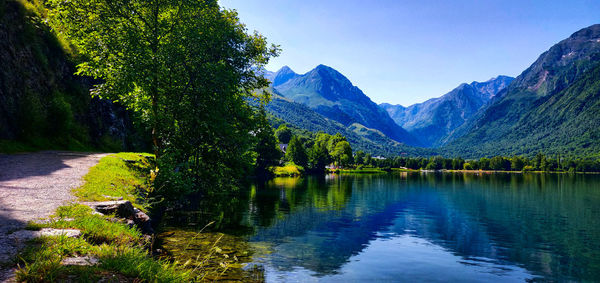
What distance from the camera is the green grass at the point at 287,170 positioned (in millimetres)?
122312

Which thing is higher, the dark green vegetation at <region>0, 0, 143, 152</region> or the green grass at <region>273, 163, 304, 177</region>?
the dark green vegetation at <region>0, 0, 143, 152</region>

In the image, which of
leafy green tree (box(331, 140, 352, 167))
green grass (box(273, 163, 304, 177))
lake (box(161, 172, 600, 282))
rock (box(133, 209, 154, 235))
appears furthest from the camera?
leafy green tree (box(331, 140, 352, 167))

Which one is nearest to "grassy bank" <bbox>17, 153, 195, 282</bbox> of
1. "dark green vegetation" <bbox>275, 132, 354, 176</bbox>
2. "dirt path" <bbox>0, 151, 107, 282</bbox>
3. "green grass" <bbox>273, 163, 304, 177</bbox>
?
"dirt path" <bbox>0, 151, 107, 282</bbox>

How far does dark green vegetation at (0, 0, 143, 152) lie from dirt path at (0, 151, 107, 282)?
681 centimetres

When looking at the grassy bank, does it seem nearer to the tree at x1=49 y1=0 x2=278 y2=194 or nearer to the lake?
the lake

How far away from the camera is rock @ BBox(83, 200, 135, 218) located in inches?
517

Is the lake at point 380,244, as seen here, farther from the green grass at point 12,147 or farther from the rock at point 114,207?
the green grass at point 12,147

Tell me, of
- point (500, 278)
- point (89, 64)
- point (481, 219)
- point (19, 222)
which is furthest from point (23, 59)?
point (481, 219)

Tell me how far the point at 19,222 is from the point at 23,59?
105 ft

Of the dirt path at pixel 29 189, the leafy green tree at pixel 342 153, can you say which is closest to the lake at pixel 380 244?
the dirt path at pixel 29 189

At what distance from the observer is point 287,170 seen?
12975cm

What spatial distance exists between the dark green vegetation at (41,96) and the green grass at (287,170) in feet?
261

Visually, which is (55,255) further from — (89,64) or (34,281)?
(89,64)

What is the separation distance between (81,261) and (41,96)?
115ft
